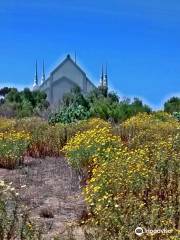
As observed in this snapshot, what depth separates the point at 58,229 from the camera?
6633mm

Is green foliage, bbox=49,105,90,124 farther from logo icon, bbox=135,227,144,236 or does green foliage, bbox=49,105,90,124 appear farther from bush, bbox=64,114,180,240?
logo icon, bbox=135,227,144,236

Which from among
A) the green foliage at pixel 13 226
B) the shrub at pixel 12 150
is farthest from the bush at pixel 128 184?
the shrub at pixel 12 150

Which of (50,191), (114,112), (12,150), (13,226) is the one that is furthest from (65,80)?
(13,226)

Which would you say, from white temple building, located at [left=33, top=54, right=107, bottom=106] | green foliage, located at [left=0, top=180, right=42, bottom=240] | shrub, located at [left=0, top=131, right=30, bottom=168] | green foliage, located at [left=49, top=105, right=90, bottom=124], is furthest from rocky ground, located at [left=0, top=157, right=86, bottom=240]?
white temple building, located at [left=33, top=54, right=107, bottom=106]

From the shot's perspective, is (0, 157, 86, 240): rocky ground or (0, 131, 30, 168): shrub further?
(0, 131, 30, 168): shrub

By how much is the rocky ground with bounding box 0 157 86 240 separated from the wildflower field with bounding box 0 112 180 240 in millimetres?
264

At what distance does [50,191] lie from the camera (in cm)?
891

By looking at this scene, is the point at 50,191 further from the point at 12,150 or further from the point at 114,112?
the point at 114,112

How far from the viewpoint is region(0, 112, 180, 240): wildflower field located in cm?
536

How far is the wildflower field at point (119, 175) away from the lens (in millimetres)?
5355

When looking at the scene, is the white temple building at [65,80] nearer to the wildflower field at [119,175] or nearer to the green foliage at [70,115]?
the green foliage at [70,115]

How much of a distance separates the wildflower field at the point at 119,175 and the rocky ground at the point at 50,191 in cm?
26

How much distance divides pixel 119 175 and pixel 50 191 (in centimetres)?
188

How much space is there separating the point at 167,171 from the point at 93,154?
2439mm
